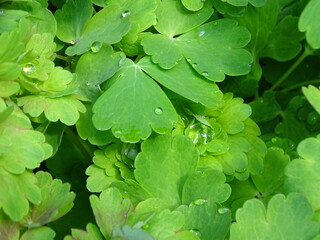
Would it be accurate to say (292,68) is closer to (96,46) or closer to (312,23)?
(312,23)

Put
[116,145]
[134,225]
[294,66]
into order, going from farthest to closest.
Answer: [294,66], [116,145], [134,225]

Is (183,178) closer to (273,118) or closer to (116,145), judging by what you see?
(116,145)

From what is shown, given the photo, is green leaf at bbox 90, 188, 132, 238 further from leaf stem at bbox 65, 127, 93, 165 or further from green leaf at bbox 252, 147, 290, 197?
green leaf at bbox 252, 147, 290, 197

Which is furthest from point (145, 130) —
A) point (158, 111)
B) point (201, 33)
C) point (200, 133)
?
point (201, 33)

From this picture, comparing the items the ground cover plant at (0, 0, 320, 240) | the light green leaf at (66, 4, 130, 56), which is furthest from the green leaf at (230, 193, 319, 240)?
the light green leaf at (66, 4, 130, 56)

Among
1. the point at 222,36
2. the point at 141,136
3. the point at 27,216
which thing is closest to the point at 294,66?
the point at 222,36
